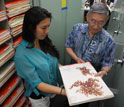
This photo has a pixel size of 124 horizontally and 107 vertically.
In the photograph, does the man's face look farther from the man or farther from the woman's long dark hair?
the woman's long dark hair

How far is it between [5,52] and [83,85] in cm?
69

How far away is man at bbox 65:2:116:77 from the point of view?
42.7 inches

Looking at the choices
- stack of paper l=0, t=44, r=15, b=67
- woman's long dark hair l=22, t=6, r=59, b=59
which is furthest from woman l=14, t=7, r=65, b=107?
stack of paper l=0, t=44, r=15, b=67

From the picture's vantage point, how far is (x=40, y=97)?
1.16 meters

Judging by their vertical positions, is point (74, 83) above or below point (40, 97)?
above

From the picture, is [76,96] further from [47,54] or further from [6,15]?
[6,15]

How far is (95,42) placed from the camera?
121 centimetres

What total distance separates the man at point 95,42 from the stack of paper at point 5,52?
0.67 m

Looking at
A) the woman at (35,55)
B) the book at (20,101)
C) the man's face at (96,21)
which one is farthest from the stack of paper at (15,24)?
the book at (20,101)

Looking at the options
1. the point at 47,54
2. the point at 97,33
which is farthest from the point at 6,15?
the point at 97,33

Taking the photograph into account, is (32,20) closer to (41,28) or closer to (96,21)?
(41,28)

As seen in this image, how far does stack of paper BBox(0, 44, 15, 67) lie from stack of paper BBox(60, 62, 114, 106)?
19.1 inches

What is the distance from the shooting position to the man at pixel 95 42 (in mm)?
1085

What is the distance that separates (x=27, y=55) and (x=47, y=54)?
0.73ft
